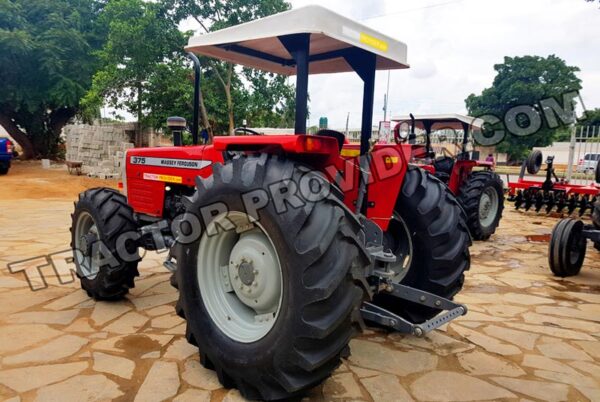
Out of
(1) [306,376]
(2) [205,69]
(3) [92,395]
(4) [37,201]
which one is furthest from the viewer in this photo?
(2) [205,69]

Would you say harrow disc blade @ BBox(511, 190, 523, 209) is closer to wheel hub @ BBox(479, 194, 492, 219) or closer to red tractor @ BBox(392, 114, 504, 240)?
red tractor @ BBox(392, 114, 504, 240)

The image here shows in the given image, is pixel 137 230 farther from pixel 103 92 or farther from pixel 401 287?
pixel 103 92

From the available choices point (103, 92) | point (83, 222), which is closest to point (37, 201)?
point (103, 92)

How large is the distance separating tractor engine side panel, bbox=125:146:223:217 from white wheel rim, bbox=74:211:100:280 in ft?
1.44

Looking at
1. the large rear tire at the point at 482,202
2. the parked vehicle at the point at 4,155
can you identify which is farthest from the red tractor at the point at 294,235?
the parked vehicle at the point at 4,155

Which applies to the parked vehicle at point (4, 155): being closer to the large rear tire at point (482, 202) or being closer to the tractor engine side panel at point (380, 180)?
the large rear tire at point (482, 202)

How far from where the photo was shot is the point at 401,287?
8.98ft

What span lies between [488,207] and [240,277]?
22.2ft

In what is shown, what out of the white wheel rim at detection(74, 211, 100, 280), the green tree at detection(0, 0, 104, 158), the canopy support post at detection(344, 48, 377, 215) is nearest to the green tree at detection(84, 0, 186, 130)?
the green tree at detection(0, 0, 104, 158)

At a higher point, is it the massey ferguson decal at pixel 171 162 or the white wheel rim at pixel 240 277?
the massey ferguson decal at pixel 171 162

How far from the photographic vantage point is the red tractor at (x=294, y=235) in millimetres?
2074

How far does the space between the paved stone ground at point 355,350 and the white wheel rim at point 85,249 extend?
0.94 feet

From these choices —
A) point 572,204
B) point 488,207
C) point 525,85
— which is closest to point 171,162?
point 488,207

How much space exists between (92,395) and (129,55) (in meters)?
13.7
